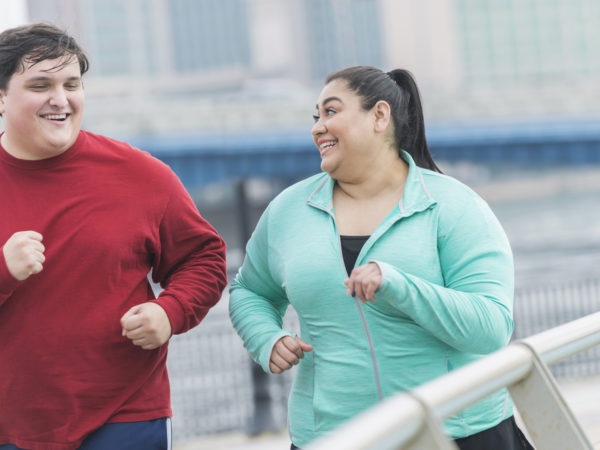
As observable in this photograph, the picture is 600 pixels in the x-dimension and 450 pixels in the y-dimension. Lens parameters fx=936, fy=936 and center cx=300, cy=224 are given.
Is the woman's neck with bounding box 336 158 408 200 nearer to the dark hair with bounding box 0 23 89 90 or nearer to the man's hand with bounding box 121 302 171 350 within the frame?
the man's hand with bounding box 121 302 171 350

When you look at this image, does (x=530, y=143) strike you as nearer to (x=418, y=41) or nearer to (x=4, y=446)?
(x=4, y=446)

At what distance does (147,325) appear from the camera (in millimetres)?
2369

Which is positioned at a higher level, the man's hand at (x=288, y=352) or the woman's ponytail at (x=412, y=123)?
the woman's ponytail at (x=412, y=123)

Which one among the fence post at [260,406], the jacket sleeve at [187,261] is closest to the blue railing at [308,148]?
the fence post at [260,406]

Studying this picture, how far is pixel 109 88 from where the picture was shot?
110125mm

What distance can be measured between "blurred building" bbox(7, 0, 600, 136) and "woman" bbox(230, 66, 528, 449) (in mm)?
86786

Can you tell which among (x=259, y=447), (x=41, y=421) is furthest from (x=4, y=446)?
(x=259, y=447)

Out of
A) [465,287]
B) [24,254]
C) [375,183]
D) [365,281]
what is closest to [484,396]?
[365,281]

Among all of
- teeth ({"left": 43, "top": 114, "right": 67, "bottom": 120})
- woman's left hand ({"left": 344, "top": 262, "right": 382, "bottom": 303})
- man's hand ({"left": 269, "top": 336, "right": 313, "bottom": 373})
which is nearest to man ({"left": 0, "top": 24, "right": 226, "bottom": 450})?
teeth ({"left": 43, "top": 114, "right": 67, "bottom": 120})

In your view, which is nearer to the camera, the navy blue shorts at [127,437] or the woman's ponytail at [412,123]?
the navy blue shorts at [127,437]

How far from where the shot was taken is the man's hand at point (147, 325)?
7.75 ft

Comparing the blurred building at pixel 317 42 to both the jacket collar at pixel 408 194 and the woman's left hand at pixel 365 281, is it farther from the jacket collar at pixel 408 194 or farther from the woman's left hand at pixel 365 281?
the woman's left hand at pixel 365 281

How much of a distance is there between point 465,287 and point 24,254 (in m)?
1.07

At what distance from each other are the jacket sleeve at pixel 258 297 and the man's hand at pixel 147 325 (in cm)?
25
